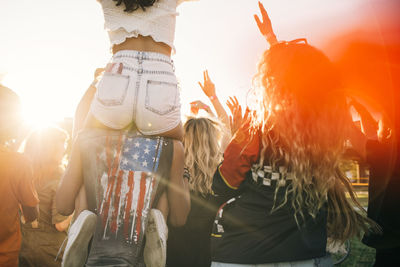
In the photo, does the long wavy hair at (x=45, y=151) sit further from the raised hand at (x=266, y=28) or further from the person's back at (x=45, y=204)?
the raised hand at (x=266, y=28)

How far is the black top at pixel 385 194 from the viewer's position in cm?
228

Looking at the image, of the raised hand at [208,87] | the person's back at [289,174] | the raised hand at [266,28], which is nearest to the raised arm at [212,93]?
the raised hand at [208,87]

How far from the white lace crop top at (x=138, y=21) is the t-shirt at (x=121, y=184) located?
0.73 metres

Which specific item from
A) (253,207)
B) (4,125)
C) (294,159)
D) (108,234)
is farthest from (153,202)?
(4,125)

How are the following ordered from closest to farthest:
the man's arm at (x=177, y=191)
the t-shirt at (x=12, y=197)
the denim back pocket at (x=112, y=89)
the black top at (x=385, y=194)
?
the denim back pocket at (x=112, y=89) < the man's arm at (x=177, y=191) < the black top at (x=385, y=194) < the t-shirt at (x=12, y=197)

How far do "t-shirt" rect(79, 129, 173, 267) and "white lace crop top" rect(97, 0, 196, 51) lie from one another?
732 mm

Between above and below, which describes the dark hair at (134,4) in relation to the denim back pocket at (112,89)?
above

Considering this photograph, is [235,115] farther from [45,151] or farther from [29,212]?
[45,151]

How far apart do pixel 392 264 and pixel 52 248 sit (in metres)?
3.55

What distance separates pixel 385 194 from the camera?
2.35 m

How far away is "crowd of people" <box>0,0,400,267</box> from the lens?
197 centimetres

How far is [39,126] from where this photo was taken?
15.0ft

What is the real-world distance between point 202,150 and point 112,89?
1.48 metres

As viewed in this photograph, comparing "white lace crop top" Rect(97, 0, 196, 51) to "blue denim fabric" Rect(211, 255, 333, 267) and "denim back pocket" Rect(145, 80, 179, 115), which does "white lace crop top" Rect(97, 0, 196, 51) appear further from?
"blue denim fabric" Rect(211, 255, 333, 267)
